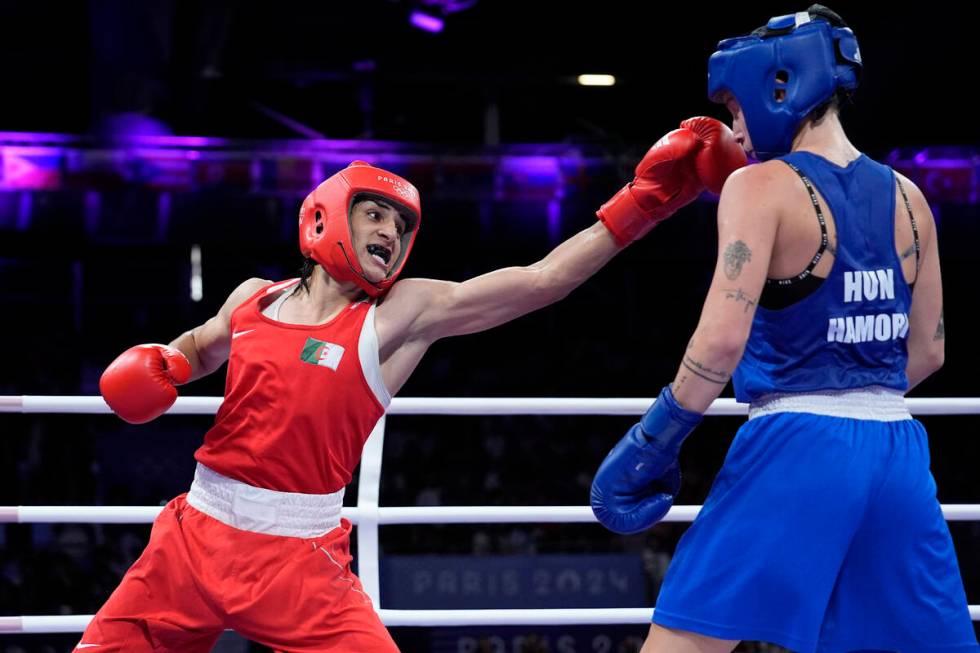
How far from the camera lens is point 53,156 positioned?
8.93 meters

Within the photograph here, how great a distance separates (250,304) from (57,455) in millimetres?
7561

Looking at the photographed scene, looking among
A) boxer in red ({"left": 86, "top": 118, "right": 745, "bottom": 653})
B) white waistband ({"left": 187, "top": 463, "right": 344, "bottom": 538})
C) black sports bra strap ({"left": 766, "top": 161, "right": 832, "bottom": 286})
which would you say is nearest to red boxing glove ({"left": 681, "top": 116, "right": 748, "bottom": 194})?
boxer in red ({"left": 86, "top": 118, "right": 745, "bottom": 653})

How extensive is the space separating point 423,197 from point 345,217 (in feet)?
23.0

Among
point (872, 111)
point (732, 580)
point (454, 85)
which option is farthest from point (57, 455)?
point (732, 580)

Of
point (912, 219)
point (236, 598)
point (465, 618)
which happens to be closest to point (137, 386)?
point (236, 598)

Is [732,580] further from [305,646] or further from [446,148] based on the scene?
[446,148]

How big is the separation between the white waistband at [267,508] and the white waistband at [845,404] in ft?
2.93

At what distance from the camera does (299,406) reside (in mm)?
2256

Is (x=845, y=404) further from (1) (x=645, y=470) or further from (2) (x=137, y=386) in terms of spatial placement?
(2) (x=137, y=386)

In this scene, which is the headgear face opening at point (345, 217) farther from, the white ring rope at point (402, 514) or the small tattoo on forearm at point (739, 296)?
the small tattoo on forearm at point (739, 296)

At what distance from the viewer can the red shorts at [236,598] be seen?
2123 mm

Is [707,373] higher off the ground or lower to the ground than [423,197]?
lower

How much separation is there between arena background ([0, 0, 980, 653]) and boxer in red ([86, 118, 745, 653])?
5.62 m

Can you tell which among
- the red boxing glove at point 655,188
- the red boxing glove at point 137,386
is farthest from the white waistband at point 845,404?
the red boxing glove at point 137,386
